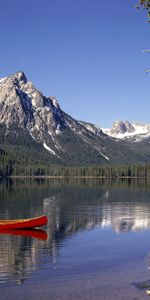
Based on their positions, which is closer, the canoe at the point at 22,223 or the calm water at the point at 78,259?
the calm water at the point at 78,259

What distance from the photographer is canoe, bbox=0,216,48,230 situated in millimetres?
73312

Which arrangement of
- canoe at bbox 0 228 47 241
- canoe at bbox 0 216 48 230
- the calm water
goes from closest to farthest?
the calm water → canoe at bbox 0 228 47 241 → canoe at bbox 0 216 48 230

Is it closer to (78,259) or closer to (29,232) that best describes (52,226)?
(29,232)

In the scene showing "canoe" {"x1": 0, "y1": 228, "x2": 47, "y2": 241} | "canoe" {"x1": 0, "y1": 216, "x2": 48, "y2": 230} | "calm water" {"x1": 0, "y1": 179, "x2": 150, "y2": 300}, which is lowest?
"calm water" {"x1": 0, "y1": 179, "x2": 150, "y2": 300}

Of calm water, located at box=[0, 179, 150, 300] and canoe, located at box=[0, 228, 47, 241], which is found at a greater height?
canoe, located at box=[0, 228, 47, 241]

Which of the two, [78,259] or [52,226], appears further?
[52,226]

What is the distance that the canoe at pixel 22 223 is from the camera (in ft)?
241

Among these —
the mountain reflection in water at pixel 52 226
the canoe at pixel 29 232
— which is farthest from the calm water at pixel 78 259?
the canoe at pixel 29 232

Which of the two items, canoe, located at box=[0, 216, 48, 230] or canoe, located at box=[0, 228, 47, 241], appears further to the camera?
canoe, located at box=[0, 216, 48, 230]

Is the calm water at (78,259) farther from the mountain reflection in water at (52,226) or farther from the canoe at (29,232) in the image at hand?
the canoe at (29,232)

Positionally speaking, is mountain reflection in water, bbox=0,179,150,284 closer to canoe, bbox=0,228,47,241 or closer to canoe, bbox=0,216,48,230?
canoe, bbox=0,228,47,241

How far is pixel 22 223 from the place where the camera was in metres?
74.6

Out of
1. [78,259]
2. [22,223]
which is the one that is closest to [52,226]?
[22,223]

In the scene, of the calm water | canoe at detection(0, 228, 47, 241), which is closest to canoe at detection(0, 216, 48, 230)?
canoe at detection(0, 228, 47, 241)
